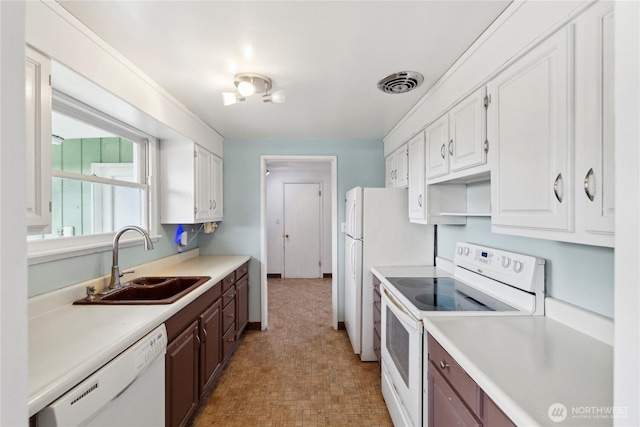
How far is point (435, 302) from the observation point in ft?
5.28

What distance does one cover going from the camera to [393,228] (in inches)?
103

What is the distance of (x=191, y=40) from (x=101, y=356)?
1.46 metres

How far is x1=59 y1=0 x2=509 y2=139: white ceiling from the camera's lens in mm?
1214

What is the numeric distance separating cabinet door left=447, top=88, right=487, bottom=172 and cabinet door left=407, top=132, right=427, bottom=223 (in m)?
0.44

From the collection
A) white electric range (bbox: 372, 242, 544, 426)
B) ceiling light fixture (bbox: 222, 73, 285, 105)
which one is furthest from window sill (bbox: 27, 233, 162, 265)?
white electric range (bbox: 372, 242, 544, 426)

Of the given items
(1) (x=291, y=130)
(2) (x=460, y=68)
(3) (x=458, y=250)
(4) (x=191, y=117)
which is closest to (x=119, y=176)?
(4) (x=191, y=117)

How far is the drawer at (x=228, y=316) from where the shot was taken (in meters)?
2.41

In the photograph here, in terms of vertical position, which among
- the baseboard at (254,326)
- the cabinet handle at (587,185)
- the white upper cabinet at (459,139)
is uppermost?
the white upper cabinet at (459,139)

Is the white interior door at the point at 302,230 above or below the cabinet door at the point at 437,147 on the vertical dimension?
below

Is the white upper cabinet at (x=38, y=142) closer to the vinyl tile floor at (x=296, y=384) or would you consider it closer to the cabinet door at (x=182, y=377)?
the cabinet door at (x=182, y=377)

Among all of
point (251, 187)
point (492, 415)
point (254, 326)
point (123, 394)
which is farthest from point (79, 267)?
point (492, 415)

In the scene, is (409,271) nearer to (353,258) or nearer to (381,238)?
(381,238)

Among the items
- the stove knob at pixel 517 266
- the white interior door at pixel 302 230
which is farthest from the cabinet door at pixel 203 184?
the white interior door at pixel 302 230

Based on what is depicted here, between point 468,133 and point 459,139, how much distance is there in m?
0.10
